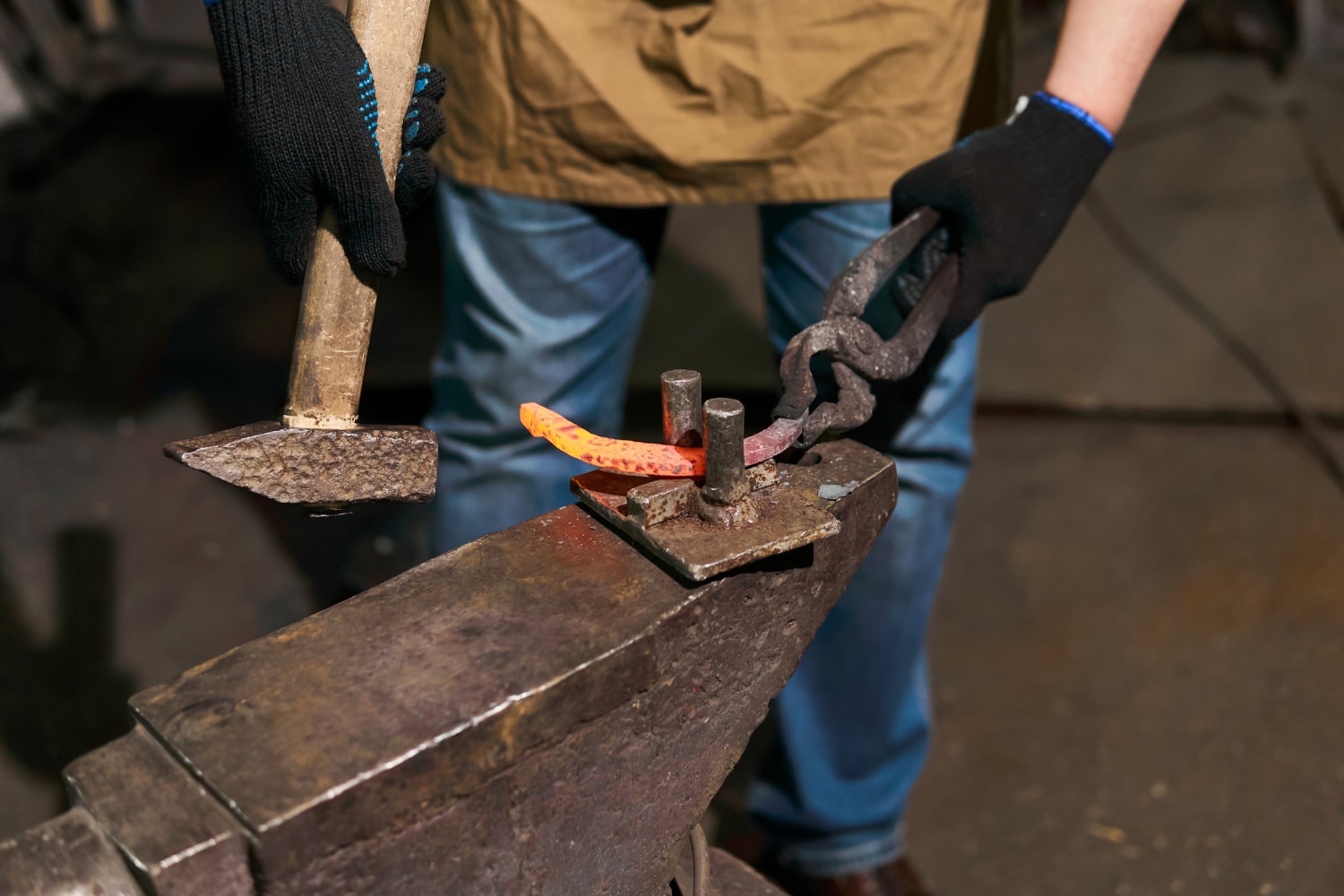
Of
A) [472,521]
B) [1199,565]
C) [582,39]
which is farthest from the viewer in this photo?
[1199,565]

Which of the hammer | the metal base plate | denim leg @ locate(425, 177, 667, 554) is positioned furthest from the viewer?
denim leg @ locate(425, 177, 667, 554)

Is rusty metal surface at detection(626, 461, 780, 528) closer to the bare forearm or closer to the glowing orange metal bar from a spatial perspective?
the glowing orange metal bar

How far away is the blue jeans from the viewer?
1513 millimetres

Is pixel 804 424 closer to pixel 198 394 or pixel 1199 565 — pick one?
pixel 1199 565

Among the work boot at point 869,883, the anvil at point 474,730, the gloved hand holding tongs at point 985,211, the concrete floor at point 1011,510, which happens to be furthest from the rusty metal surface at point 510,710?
the concrete floor at point 1011,510

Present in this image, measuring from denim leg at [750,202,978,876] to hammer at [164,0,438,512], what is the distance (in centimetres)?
63

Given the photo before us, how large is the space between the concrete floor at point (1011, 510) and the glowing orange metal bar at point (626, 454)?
1257mm

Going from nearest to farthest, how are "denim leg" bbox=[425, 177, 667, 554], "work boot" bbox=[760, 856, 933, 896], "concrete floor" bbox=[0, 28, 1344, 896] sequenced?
1. "denim leg" bbox=[425, 177, 667, 554]
2. "work boot" bbox=[760, 856, 933, 896]
3. "concrete floor" bbox=[0, 28, 1344, 896]

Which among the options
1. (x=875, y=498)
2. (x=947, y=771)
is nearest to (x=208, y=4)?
(x=875, y=498)

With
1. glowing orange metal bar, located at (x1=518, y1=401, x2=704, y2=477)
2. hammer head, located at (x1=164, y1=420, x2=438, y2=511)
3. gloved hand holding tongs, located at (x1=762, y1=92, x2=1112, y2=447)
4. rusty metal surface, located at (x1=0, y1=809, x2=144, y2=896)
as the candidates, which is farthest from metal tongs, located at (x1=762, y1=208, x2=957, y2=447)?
rusty metal surface, located at (x1=0, y1=809, x2=144, y2=896)

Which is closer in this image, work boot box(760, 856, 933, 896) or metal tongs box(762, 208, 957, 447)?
metal tongs box(762, 208, 957, 447)

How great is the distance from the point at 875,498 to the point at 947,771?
1.23m

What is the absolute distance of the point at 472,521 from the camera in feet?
5.45

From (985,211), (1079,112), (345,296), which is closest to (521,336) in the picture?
(345,296)
